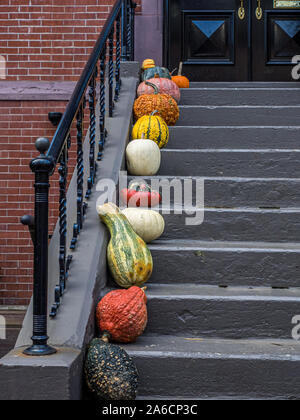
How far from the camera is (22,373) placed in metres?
2.50

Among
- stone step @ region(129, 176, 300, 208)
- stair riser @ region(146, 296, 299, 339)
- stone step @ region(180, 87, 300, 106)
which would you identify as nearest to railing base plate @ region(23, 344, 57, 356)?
stair riser @ region(146, 296, 299, 339)

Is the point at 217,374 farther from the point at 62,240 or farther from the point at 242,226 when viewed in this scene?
the point at 242,226

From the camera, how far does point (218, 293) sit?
134 inches

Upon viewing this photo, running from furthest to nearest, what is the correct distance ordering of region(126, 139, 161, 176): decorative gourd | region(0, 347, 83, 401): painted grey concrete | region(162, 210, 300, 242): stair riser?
region(126, 139, 161, 176): decorative gourd
region(162, 210, 300, 242): stair riser
region(0, 347, 83, 401): painted grey concrete

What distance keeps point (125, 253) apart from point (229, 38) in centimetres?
440

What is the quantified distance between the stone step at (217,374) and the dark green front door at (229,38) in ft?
15.4

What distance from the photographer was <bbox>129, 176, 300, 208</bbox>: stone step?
14.0ft

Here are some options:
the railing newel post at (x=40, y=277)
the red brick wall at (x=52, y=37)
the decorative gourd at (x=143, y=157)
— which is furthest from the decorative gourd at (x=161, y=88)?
the railing newel post at (x=40, y=277)

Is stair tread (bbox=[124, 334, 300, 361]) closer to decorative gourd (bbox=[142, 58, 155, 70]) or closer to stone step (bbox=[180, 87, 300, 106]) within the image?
stone step (bbox=[180, 87, 300, 106])

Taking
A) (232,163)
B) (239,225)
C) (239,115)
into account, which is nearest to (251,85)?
(239,115)

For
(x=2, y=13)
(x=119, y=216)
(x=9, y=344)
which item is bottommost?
(x=9, y=344)

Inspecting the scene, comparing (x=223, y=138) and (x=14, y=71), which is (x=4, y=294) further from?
(x=223, y=138)
